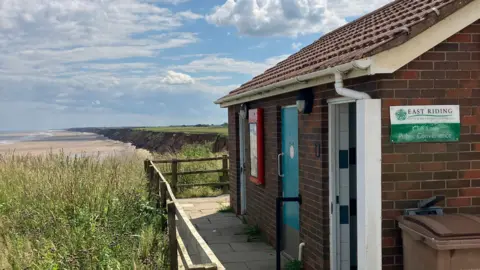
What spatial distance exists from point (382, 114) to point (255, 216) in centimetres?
540

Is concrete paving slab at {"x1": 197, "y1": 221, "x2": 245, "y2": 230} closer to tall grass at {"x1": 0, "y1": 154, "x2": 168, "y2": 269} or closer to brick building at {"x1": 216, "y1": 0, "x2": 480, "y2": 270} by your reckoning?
tall grass at {"x1": 0, "y1": 154, "x2": 168, "y2": 269}

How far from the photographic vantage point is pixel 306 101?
20.7ft

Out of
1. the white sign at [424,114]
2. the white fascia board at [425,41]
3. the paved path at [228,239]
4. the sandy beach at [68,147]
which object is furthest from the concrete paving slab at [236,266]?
the sandy beach at [68,147]

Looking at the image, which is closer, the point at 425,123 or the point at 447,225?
the point at 447,225

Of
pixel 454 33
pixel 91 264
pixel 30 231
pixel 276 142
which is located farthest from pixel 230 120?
pixel 454 33

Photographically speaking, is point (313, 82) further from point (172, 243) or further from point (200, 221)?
point (200, 221)

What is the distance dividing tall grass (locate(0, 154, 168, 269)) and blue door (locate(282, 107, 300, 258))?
2064mm

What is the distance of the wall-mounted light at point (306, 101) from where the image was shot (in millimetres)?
6297

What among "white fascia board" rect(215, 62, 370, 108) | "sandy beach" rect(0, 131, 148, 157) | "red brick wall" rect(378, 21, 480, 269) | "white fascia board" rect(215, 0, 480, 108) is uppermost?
"white fascia board" rect(215, 0, 480, 108)

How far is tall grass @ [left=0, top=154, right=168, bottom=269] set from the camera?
19.2 ft

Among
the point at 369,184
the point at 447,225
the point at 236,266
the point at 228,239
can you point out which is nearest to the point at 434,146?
the point at 369,184

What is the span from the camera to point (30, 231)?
7016 mm

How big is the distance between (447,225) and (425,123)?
1114 millimetres

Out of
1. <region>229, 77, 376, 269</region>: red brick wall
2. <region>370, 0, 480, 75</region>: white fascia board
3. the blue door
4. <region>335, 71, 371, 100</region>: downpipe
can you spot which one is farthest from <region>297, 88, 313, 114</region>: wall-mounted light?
<region>370, 0, 480, 75</region>: white fascia board
